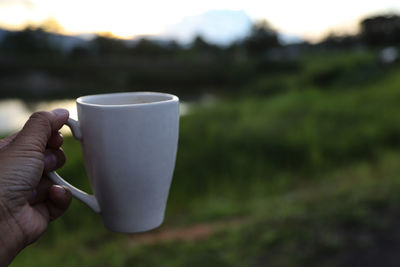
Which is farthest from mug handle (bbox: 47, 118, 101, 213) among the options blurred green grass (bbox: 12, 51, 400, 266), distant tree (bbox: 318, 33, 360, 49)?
distant tree (bbox: 318, 33, 360, 49)

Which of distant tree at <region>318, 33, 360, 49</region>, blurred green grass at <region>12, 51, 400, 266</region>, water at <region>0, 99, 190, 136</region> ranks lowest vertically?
water at <region>0, 99, 190, 136</region>

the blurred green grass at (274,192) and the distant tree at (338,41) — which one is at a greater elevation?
the distant tree at (338,41)

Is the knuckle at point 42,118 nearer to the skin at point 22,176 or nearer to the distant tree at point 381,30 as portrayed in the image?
the skin at point 22,176

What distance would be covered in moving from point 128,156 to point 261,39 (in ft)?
68.0

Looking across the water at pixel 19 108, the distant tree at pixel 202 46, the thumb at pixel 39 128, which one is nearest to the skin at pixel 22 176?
the thumb at pixel 39 128

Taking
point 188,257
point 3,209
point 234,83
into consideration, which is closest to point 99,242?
point 188,257

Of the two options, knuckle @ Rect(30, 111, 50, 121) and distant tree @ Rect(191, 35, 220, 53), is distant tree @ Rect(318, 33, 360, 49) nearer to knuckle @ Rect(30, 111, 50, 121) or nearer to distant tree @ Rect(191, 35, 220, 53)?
distant tree @ Rect(191, 35, 220, 53)

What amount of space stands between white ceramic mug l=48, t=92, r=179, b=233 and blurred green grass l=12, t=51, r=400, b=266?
1.32m

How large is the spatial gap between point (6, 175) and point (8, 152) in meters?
0.04

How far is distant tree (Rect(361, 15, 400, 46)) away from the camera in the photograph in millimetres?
17453

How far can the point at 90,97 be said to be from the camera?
2.27 feet

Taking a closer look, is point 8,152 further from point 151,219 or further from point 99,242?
point 99,242

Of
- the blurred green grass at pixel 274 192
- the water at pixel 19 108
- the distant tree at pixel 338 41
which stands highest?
the distant tree at pixel 338 41

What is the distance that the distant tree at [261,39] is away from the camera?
20047 mm
